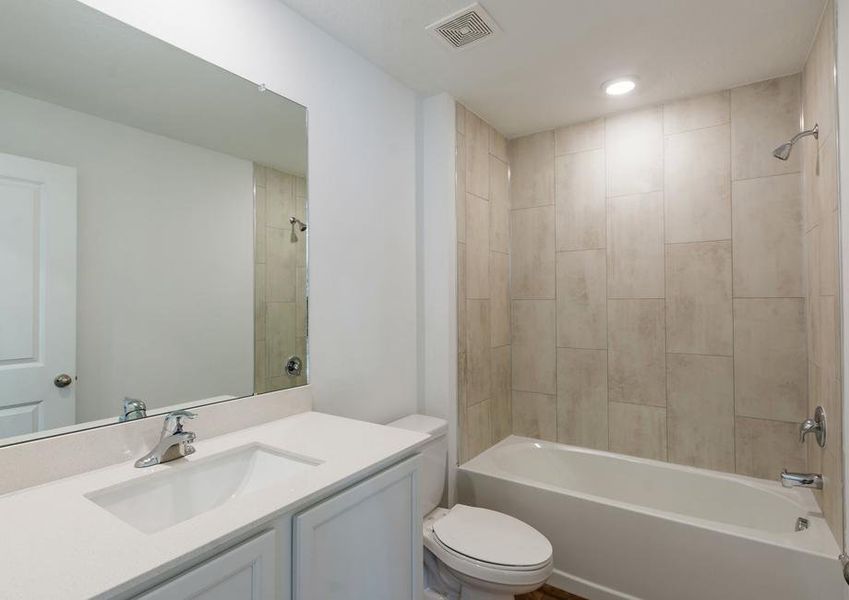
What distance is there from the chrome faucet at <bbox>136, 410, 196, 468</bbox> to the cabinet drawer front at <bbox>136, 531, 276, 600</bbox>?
0.47 meters

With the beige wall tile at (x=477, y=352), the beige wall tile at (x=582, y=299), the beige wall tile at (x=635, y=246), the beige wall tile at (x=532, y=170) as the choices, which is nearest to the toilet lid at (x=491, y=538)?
the beige wall tile at (x=477, y=352)

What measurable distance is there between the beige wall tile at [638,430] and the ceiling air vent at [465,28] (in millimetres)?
2095

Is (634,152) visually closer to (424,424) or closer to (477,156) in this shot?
(477,156)

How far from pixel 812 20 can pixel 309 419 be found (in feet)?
8.15

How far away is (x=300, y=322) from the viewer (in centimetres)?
167

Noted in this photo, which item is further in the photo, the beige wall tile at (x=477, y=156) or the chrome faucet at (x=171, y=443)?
the beige wall tile at (x=477, y=156)

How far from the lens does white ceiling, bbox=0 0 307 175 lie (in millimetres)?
1062

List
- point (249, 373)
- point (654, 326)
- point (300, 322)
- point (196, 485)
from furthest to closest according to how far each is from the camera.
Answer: point (654, 326) < point (300, 322) < point (249, 373) < point (196, 485)

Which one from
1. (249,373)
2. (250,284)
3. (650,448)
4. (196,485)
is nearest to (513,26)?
(250,284)

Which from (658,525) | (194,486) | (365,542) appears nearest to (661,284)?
(658,525)

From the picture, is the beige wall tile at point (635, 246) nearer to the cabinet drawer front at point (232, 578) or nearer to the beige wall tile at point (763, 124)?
the beige wall tile at point (763, 124)

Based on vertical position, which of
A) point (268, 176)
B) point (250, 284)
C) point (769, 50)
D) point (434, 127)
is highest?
point (769, 50)

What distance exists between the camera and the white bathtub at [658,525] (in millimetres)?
1614

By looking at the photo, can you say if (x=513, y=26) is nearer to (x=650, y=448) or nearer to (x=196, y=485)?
(x=196, y=485)
